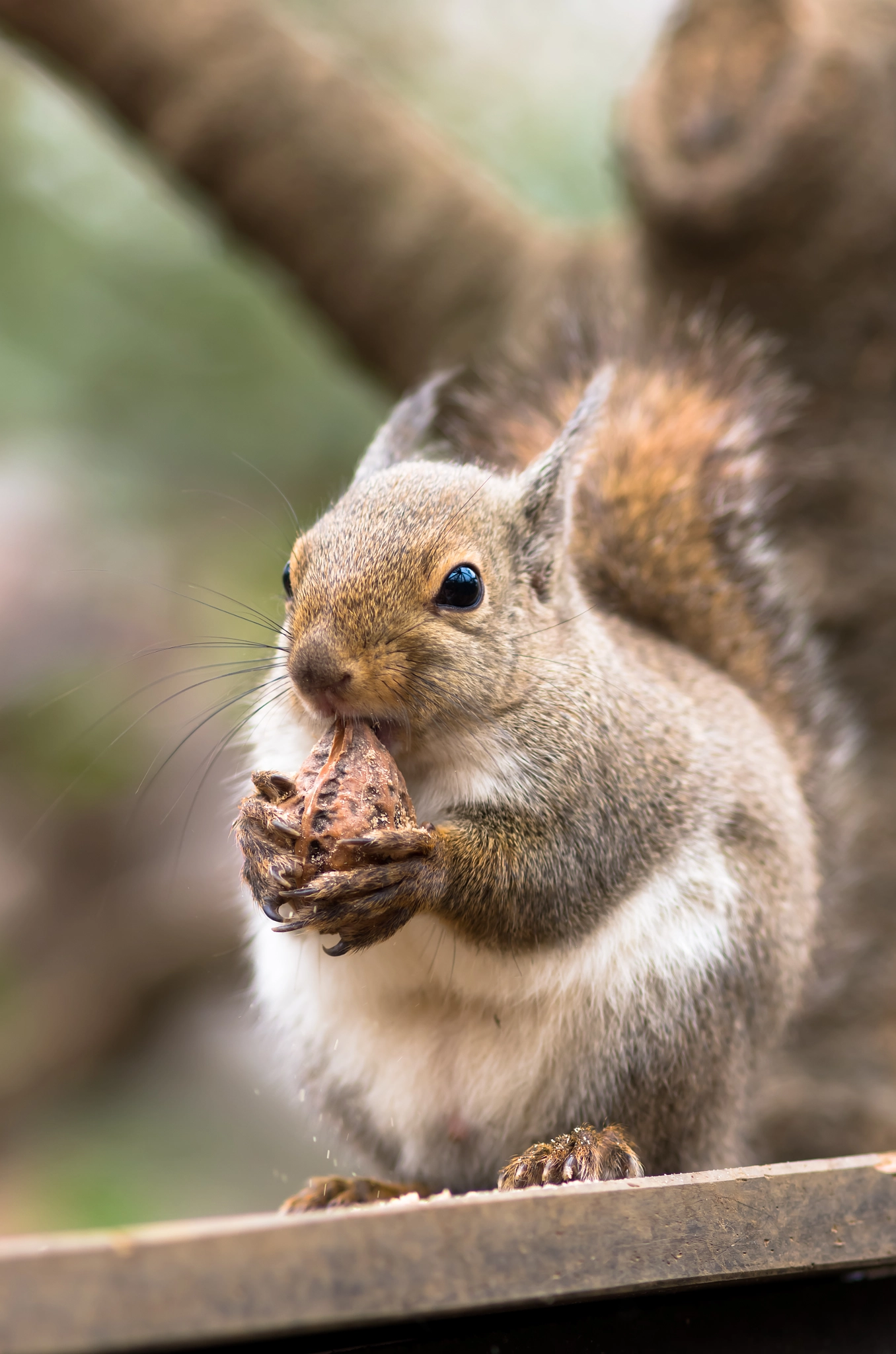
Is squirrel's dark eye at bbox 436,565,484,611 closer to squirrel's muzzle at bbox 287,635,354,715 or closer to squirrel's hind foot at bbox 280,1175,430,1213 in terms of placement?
squirrel's muzzle at bbox 287,635,354,715

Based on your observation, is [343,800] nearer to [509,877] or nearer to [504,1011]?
[509,877]

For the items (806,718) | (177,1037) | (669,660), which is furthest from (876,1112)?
(177,1037)

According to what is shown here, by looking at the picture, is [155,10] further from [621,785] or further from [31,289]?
[621,785]

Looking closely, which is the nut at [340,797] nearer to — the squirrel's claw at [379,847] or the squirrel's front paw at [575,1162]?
the squirrel's claw at [379,847]

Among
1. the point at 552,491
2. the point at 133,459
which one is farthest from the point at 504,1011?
the point at 133,459

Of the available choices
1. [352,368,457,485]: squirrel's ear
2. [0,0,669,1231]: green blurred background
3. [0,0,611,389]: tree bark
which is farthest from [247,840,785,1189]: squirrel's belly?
[0,0,669,1231]: green blurred background

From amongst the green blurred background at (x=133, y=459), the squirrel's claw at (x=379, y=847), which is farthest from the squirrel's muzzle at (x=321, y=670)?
the green blurred background at (x=133, y=459)

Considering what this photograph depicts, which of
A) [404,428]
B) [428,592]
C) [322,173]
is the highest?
[322,173]
